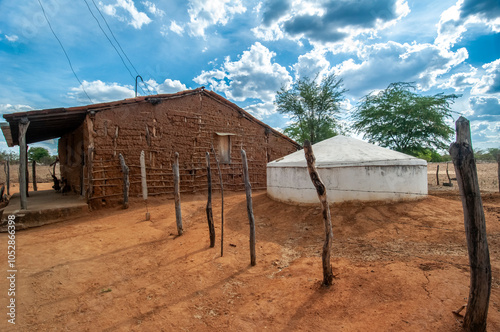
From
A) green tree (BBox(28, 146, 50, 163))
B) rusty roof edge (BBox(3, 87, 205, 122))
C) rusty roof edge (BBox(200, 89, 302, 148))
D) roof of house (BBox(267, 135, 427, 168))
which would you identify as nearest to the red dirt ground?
roof of house (BBox(267, 135, 427, 168))

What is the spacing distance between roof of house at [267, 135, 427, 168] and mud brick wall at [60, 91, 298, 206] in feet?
10.5

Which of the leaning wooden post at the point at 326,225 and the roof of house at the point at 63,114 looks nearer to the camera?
the leaning wooden post at the point at 326,225

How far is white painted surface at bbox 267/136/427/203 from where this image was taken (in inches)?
279

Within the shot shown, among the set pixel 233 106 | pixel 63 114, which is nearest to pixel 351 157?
pixel 233 106

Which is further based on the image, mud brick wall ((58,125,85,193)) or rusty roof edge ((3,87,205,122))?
mud brick wall ((58,125,85,193))

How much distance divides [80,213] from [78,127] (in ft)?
13.4

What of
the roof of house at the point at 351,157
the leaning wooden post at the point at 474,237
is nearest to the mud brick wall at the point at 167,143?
the roof of house at the point at 351,157

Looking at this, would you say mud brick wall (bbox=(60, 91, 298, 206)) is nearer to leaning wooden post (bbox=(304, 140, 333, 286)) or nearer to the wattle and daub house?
the wattle and daub house

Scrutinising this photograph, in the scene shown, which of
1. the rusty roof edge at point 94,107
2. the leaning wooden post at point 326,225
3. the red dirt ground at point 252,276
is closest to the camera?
the red dirt ground at point 252,276

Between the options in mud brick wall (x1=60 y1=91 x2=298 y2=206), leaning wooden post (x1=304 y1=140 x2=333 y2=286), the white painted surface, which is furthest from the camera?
mud brick wall (x1=60 y1=91 x2=298 y2=206)

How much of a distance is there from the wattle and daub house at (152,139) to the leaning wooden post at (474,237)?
889 centimetres

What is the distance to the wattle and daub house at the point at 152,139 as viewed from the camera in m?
7.97

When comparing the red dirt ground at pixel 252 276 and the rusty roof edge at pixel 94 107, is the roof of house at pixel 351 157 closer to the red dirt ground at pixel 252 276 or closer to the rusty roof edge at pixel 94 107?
the red dirt ground at pixel 252 276

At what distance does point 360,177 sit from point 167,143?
7.11m
